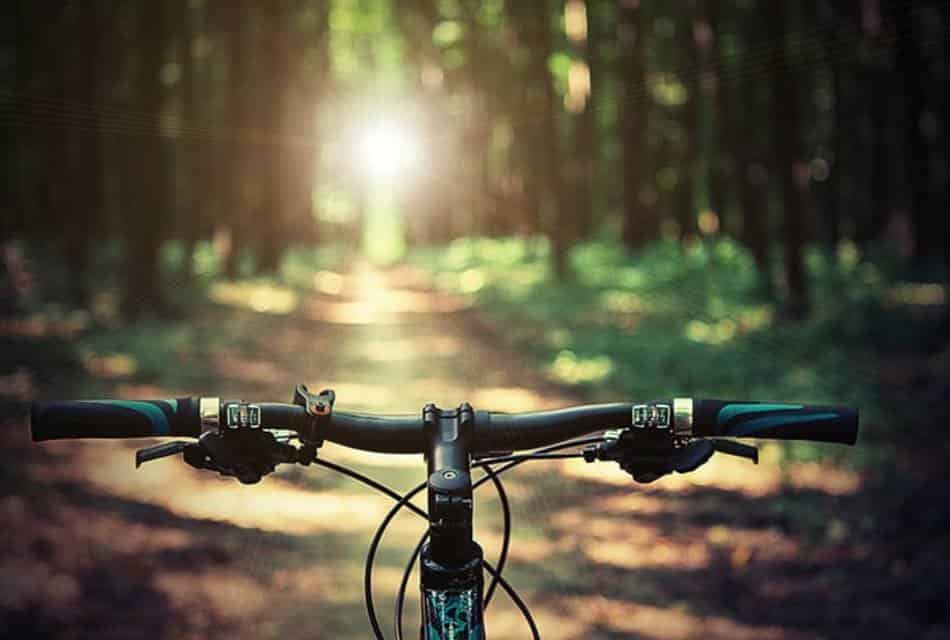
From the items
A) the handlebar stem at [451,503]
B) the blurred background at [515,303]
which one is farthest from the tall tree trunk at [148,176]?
the handlebar stem at [451,503]

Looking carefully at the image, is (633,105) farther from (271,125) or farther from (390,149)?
(390,149)

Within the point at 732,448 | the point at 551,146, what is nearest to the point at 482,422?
the point at 732,448

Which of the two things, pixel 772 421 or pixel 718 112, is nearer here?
pixel 772 421

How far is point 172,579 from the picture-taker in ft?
22.2

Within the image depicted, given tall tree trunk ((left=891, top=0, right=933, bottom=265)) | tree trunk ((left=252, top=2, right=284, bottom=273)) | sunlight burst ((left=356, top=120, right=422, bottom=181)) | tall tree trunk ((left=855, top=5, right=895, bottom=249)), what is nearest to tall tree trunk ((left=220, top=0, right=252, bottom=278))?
tree trunk ((left=252, top=2, right=284, bottom=273))

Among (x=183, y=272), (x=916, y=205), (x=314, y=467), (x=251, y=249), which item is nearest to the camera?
(x=314, y=467)

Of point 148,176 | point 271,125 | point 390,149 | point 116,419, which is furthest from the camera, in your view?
point 390,149

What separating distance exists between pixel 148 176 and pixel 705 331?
11.8 meters

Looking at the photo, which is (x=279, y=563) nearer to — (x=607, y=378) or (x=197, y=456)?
(x=197, y=456)

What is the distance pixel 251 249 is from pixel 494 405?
4005 centimetres

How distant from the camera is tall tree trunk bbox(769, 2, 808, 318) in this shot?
17422 mm

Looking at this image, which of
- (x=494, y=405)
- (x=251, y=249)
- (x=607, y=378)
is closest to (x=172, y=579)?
(x=494, y=405)

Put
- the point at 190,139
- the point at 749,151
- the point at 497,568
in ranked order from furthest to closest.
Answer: the point at 190,139 < the point at 749,151 < the point at 497,568

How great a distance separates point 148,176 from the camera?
67.4 feet
